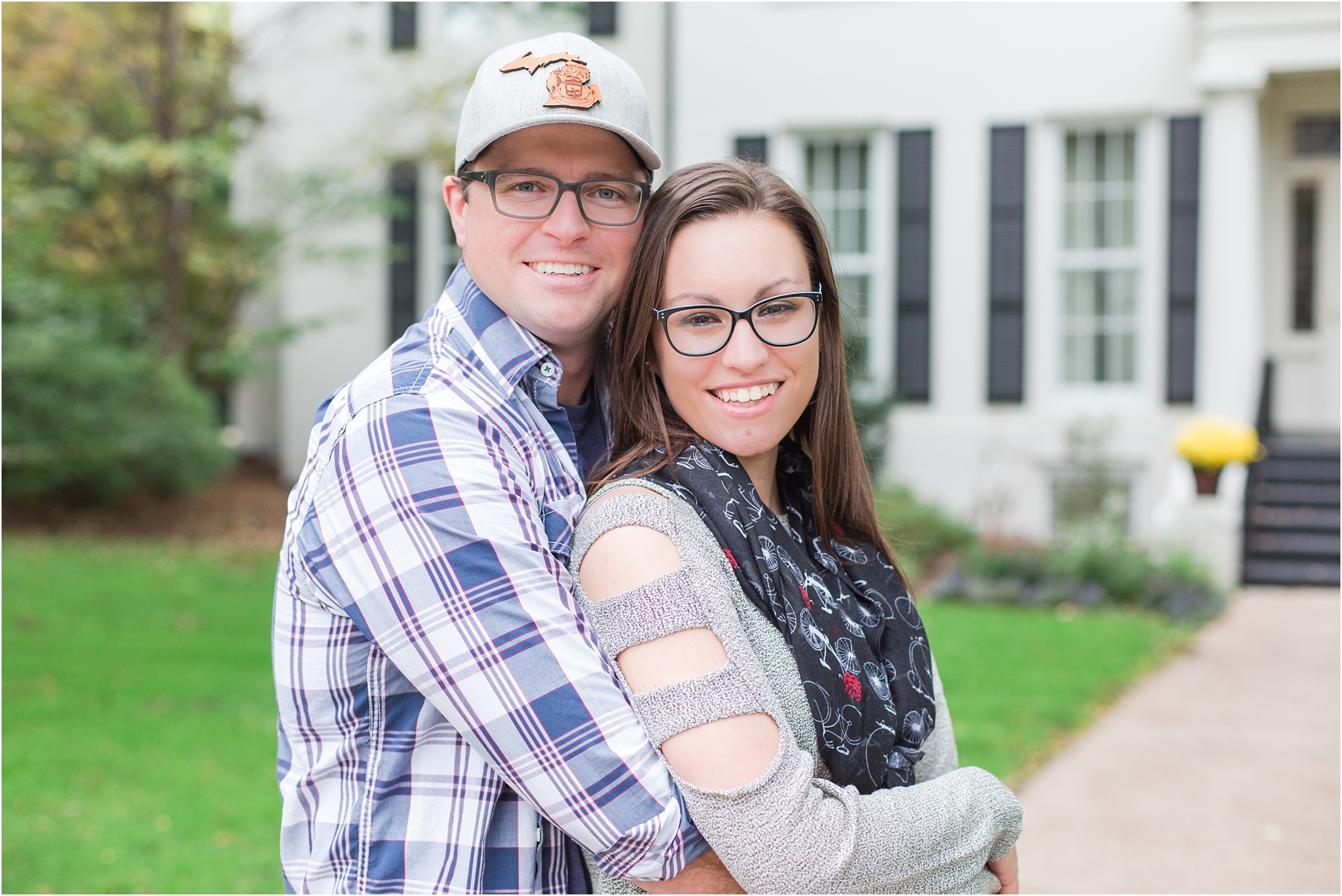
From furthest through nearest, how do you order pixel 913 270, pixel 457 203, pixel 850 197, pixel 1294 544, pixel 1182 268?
pixel 850 197 → pixel 913 270 → pixel 1182 268 → pixel 1294 544 → pixel 457 203

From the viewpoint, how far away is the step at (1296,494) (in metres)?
9.98

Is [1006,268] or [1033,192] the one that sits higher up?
[1033,192]

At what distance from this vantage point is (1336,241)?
11.7 metres

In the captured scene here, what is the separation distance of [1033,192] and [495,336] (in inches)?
423

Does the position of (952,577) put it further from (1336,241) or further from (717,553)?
(717,553)

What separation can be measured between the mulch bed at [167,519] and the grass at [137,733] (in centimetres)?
239

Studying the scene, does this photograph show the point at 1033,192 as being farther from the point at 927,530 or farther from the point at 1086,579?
the point at 1086,579

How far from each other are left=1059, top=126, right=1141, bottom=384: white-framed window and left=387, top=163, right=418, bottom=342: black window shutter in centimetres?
710

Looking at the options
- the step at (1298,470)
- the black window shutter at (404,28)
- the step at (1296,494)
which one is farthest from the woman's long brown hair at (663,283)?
the black window shutter at (404,28)

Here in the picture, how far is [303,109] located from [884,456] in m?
8.10

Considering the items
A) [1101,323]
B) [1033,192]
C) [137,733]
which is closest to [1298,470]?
[1101,323]

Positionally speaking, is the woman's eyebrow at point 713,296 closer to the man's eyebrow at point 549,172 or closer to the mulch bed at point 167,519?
the man's eyebrow at point 549,172

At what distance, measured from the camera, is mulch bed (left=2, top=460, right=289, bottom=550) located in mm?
11836

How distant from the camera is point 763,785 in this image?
5.10ft
